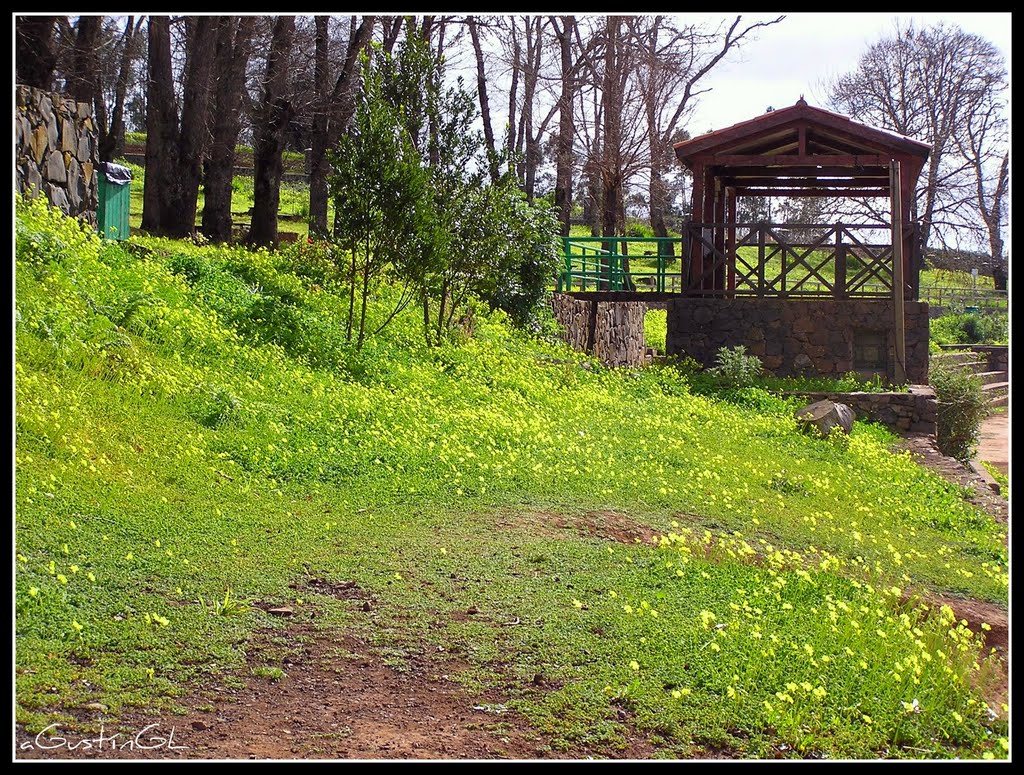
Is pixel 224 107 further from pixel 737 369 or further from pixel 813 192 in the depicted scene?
pixel 813 192

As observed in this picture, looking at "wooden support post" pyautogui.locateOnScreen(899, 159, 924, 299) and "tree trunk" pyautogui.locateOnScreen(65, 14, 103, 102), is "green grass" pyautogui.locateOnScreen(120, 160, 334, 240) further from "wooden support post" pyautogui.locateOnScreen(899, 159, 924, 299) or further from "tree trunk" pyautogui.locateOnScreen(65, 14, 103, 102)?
"wooden support post" pyautogui.locateOnScreen(899, 159, 924, 299)

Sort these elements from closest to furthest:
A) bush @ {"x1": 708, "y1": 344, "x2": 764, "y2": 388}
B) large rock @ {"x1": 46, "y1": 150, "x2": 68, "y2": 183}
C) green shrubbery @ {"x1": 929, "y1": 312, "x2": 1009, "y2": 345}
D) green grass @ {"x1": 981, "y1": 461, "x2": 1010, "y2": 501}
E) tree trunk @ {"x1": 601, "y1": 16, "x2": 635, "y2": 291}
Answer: large rock @ {"x1": 46, "y1": 150, "x2": 68, "y2": 183} → green grass @ {"x1": 981, "y1": 461, "x2": 1010, "y2": 501} → bush @ {"x1": 708, "y1": 344, "x2": 764, "y2": 388} → tree trunk @ {"x1": 601, "y1": 16, "x2": 635, "y2": 291} → green shrubbery @ {"x1": 929, "y1": 312, "x2": 1009, "y2": 345}

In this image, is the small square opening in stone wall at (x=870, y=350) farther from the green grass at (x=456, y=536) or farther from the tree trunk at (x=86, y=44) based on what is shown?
the tree trunk at (x=86, y=44)

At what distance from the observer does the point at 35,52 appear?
14.6 meters

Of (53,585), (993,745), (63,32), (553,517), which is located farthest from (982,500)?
(63,32)

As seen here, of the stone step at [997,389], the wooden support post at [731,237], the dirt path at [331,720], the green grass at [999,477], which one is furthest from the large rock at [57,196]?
the stone step at [997,389]

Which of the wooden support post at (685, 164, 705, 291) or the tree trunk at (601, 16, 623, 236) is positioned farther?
the tree trunk at (601, 16, 623, 236)

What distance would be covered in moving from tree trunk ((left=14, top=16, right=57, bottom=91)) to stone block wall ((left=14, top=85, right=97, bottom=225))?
84.4 inches

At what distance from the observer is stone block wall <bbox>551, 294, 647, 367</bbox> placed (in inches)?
656

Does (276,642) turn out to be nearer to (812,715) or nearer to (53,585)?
(53,585)

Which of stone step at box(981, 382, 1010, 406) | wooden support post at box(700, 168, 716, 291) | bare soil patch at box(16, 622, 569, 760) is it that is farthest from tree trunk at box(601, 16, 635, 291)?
bare soil patch at box(16, 622, 569, 760)

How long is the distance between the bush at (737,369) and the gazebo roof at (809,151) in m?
3.29

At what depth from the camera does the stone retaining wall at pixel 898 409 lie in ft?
50.7

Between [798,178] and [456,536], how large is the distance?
14.5 meters
